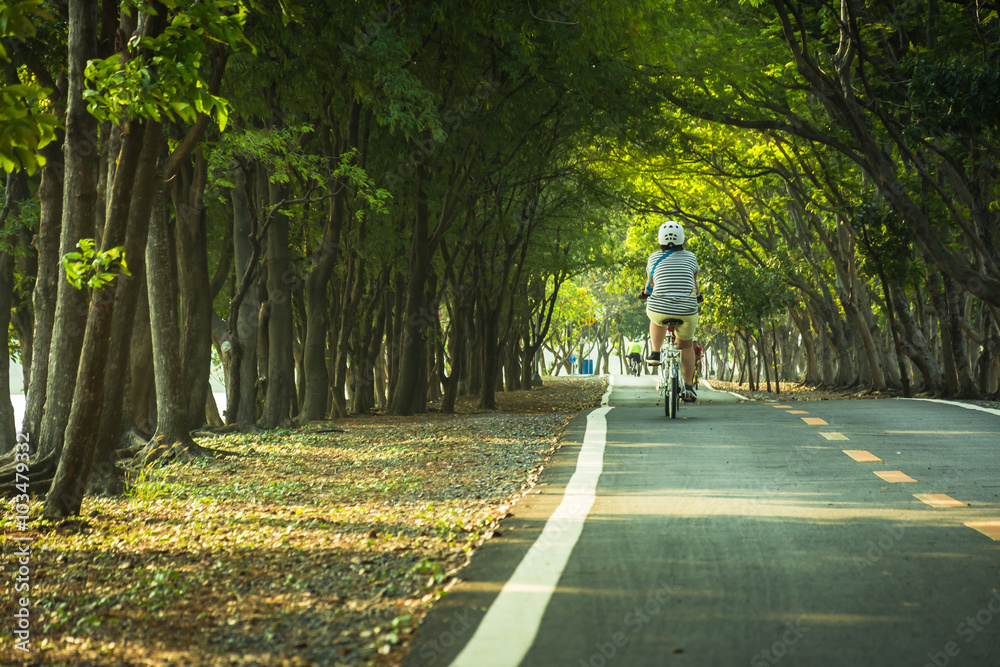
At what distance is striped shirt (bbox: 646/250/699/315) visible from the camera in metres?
12.1

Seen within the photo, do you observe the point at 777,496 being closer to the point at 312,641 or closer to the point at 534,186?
the point at 312,641

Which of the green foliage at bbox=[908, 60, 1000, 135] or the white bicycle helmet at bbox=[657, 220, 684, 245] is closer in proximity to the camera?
the green foliage at bbox=[908, 60, 1000, 135]

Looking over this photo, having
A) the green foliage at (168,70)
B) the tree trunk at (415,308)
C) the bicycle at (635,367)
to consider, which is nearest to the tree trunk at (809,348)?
the bicycle at (635,367)

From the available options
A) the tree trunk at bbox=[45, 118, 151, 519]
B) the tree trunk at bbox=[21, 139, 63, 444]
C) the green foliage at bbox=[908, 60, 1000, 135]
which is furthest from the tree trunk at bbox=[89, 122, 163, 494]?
the green foliage at bbox=[908, 60, 1000, 135]

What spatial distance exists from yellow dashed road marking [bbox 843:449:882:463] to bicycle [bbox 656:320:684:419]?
3.59m

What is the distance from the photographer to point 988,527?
552 centimetres

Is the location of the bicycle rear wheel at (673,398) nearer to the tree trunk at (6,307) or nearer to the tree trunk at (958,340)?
the tree trunk at (958,340)

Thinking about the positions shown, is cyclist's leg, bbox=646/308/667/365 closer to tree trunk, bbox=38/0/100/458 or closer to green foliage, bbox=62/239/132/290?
tree trunk, bbox=38/0/100/458

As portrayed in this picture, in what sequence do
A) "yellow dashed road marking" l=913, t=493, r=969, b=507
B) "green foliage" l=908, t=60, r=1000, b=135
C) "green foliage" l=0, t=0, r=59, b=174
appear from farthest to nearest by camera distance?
"green foliage" l=908, t=60, r=1000, b=135 < "yellow dashed road marking" l=913, t=493, r=969, b=507 < "green foliage" l=0, t=0, r=59, b=174

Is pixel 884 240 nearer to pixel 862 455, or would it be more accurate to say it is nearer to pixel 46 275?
pixel 862 455

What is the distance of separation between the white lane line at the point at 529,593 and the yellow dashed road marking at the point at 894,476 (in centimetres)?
235

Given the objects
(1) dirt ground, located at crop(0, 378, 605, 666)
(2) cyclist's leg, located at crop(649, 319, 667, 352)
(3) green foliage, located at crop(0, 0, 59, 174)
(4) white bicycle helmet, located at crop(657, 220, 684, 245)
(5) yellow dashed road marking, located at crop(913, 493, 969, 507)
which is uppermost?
(4) white bicycle helmet, located at crop(657, 220, 684, 245)

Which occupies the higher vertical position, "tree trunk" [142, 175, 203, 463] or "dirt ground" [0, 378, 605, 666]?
"tree trunk" [142, 175, 203, 463]

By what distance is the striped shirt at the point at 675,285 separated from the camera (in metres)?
12.1
